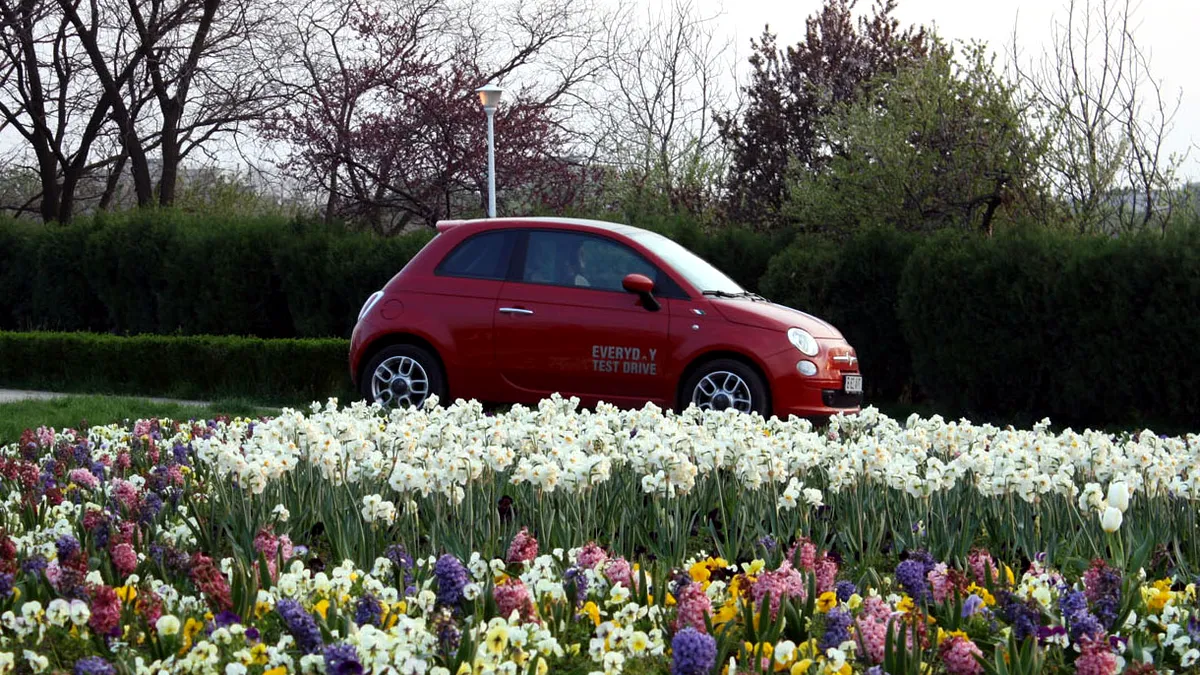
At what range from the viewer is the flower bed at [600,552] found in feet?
11.8

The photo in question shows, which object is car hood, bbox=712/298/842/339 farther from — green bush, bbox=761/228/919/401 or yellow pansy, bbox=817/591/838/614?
yellow pansy, bbox=817/591/838/614

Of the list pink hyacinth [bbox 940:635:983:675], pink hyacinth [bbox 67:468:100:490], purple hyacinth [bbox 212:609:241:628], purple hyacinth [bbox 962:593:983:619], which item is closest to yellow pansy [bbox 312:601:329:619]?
purple hyacinth [bbox 212:609:241:628]

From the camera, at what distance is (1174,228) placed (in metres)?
12.3

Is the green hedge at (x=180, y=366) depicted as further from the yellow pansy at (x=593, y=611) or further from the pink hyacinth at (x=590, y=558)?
the yellow pansy at (x=593, y=611)

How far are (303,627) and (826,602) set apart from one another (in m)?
1.43

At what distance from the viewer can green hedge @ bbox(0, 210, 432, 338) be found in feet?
56.7

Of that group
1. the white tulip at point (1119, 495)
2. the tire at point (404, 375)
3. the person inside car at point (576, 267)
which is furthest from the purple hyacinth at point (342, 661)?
the tire at point (404, 375)

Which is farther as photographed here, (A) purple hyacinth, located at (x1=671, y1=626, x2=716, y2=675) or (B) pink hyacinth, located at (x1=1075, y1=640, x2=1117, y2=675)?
(B) pink hyacinth, located at (x1=1075, y1=640, x2=1117, y2=675)

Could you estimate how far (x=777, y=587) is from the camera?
3.98m

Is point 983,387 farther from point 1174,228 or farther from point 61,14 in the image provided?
point 61,14

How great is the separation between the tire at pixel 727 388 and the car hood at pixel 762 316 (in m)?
0.32

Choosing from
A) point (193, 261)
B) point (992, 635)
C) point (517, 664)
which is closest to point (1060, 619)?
point (992, 635)

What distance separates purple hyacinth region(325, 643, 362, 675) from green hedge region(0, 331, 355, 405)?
11194mm

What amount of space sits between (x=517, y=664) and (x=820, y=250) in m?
11.4
